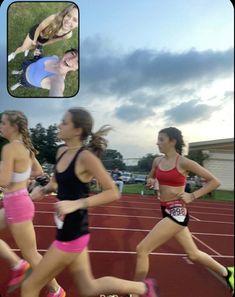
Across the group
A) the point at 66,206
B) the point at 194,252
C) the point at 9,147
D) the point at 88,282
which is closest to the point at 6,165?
the point at 9,147

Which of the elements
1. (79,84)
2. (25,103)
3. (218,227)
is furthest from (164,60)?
(218,227)

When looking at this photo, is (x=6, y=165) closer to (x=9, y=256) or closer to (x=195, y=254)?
(x=9, y=256)

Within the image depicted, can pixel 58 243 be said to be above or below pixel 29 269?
above

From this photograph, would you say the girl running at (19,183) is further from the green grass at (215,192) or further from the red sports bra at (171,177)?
the red sports bra at (171,177)

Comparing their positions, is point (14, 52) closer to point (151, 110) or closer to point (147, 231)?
point (151, 110)

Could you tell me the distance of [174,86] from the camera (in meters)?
2.38

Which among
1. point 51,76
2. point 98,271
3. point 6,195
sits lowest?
point 98,271

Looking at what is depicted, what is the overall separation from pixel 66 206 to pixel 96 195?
0.15 m

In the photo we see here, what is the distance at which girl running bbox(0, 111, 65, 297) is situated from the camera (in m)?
2.50

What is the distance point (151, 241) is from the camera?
111 inches

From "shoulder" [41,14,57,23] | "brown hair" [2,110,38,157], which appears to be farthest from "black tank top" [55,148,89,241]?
"shoulder" [41,14,57,23]

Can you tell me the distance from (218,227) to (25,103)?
3.03m

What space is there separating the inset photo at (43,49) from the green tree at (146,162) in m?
A: 0.53

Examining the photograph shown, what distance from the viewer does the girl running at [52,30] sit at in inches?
94.7
